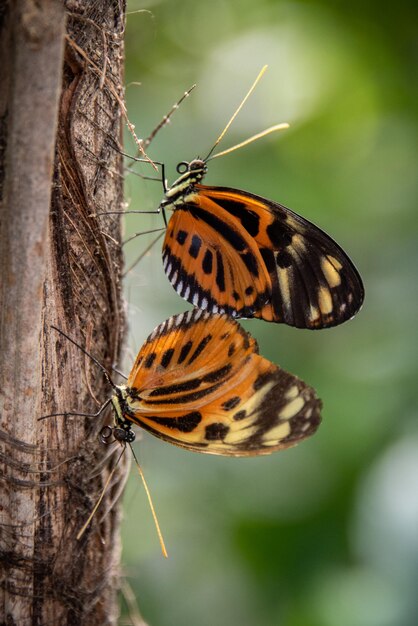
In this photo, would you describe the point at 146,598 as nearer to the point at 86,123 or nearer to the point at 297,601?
the point at 297,601

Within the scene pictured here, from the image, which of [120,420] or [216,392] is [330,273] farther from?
[120,420]

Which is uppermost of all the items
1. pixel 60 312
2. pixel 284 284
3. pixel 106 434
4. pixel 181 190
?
pixel 181 190

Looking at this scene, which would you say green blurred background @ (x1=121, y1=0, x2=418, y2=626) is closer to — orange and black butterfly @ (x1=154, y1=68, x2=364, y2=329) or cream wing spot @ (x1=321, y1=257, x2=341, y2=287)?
orange and black butterfly @ (x1=154, y1=68, x2=364, y2=329)

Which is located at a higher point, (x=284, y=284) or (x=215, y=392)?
(x=284, y=284)

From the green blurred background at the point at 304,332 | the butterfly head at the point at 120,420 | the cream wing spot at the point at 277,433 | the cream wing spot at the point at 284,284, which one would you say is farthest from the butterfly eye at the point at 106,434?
the green blurred background at the point at 304,332

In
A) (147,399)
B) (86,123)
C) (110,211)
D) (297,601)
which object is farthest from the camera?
(297,601)

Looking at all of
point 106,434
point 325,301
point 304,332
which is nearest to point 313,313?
point 325,301

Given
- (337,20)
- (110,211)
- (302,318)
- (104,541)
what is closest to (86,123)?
(110,211)
